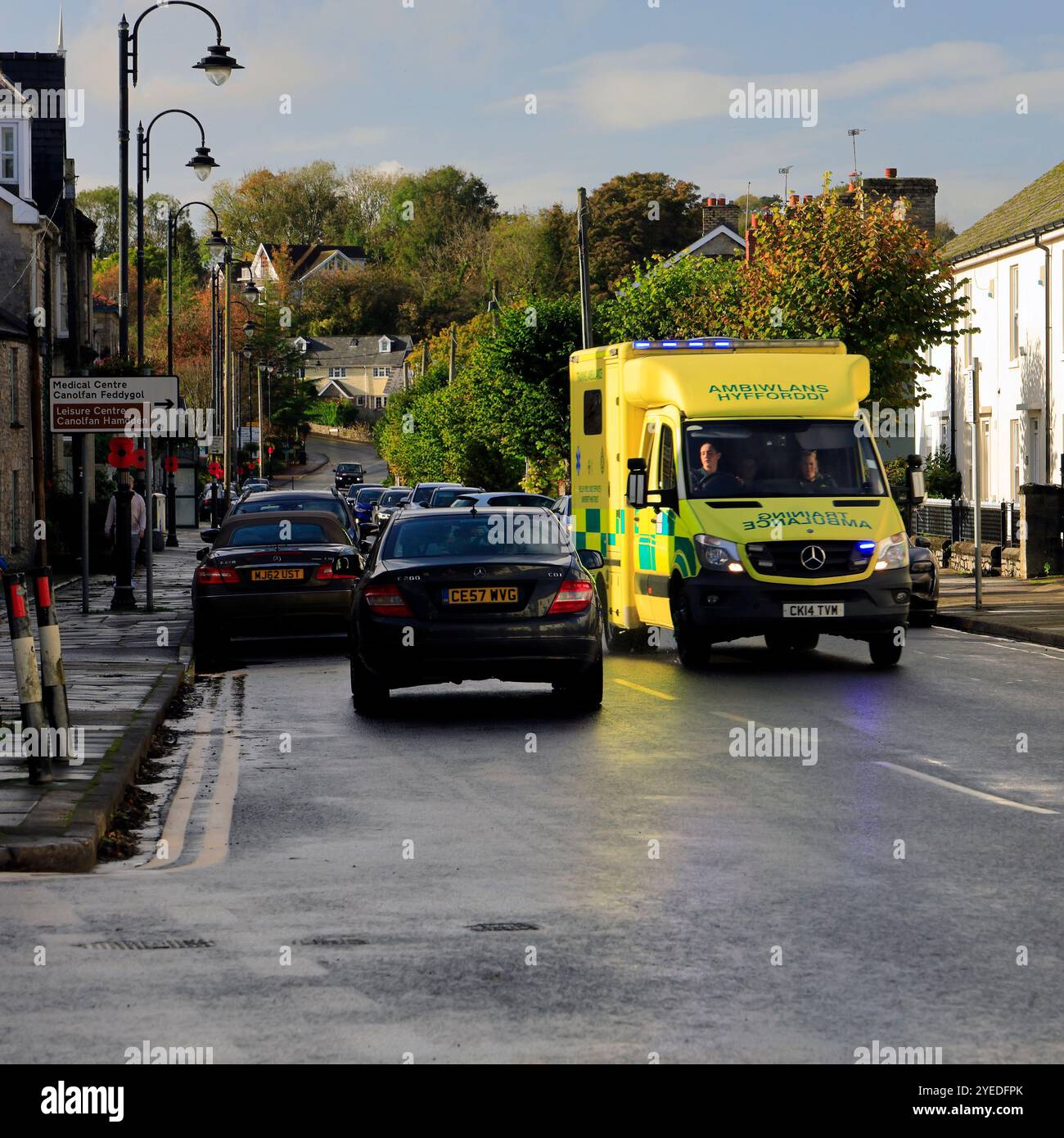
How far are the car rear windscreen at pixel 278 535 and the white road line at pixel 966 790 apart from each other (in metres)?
10.0

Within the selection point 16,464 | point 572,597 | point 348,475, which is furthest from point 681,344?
point 348,475

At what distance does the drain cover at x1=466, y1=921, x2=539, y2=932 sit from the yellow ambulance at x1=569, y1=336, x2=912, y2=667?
10429 mm

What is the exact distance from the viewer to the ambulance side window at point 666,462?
18812 mm

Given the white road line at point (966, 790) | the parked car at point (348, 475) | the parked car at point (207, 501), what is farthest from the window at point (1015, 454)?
the parked car at point (348, 475)

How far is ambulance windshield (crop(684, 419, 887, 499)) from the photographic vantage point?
18484mm

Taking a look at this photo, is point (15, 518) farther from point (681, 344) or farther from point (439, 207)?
point (439, 207)

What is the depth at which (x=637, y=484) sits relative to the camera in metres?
18.9

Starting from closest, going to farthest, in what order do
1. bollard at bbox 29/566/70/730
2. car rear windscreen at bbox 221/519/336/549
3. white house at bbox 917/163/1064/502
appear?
1. bollard at bbox 29/566/70/730
2. car rear windscreen at bbox 221/519/336/549
3. white house at bbox 917/163/1064/502

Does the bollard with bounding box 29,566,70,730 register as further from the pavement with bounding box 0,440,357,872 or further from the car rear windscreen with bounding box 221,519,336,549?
the car rear windscreen with bounding box 221,519,336,549

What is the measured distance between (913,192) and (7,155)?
83.6ft

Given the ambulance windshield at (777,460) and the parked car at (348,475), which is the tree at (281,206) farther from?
the ambulance windshield at (777,460)

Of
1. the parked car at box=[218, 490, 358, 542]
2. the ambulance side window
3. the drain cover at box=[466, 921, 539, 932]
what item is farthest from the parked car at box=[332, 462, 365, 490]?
the drain cover at box=[466, 921, 539, 932]
